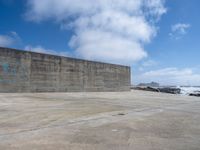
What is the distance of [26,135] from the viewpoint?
4.54m

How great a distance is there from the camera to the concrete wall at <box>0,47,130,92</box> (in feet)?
54.4

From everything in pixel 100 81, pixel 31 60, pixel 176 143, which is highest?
pixel 31 60

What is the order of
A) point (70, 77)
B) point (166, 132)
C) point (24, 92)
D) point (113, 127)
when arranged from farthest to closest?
1. point (70, 77)
2. point (24, 92)
3. point (113, 127)
4. point (166, 132)

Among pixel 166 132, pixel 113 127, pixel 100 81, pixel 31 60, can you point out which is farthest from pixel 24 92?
pixel 166 132

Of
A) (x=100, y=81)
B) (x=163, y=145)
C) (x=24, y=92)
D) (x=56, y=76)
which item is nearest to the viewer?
(x=163, y=145)

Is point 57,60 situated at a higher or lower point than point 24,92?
higher

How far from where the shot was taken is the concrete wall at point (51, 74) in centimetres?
1659

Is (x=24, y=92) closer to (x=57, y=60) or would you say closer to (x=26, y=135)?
(x=57, y=60)

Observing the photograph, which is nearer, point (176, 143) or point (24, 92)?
point (176, 143)

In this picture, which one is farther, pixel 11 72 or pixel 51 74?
pixel 51 74

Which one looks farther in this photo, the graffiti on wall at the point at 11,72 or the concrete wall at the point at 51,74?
the concrete wall at the point at 51,74

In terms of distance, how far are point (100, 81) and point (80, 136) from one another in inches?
819

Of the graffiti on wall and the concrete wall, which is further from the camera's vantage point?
the concrete wall

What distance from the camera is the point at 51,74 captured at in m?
19.7
